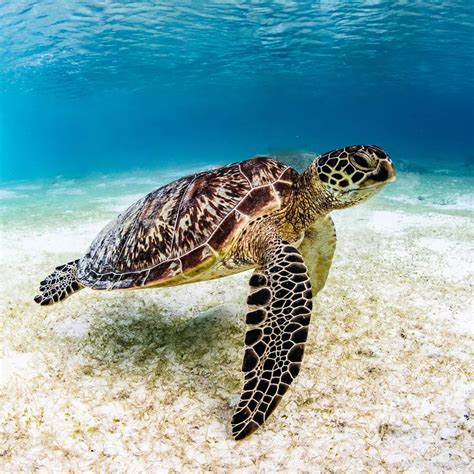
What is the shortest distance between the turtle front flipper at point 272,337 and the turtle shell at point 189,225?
513 mm

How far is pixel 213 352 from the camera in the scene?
10.5 ft

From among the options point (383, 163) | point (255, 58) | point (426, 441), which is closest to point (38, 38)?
point (255, 58)

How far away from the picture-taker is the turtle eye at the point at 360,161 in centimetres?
278

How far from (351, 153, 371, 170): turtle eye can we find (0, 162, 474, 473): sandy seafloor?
1.49 meters

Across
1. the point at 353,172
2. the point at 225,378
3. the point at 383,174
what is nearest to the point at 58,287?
the point at 225,378

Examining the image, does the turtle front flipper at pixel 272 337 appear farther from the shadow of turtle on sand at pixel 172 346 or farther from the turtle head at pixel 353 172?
the turtle head at pixel 353 172

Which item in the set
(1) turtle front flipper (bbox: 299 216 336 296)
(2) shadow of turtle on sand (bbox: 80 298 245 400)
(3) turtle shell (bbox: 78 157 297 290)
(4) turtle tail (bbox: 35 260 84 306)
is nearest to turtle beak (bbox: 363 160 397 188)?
(3) turtle shell (bbox: 78 157 297 290)

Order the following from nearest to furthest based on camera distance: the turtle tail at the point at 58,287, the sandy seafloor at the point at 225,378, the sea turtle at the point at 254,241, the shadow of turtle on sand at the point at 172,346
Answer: the sandy seafloor at the point at 225,378 → the sea turtle at the point at 254,241 → the shadow of turtle on sand at the point at 172,346 → the turtle tail at the point at 58,287

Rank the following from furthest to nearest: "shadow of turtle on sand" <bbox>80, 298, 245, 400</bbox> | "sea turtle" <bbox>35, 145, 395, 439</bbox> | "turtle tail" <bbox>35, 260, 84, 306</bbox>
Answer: "turtle tail" <bbox>35, 260, 84, 306</bbox>
"shadow of turtle on sand" <bbox>80, 298, 245, 400</bbox>
"sea turtle" <bbox>35, 145, 395, 439</bbox>

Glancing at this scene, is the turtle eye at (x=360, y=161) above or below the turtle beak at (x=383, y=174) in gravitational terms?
above

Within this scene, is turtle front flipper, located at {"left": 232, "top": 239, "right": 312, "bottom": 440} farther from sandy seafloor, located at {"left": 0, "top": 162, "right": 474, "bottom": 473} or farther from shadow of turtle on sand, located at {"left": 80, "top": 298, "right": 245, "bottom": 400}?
shadow of turtle on sand, located at {"left": 80, "top": 298, "right": 245, "bottom": 400}

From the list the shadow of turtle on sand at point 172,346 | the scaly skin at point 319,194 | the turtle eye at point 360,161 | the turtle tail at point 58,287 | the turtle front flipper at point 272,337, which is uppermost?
the turtle eye at point 360,161

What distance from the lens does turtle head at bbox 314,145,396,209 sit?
9.08ft

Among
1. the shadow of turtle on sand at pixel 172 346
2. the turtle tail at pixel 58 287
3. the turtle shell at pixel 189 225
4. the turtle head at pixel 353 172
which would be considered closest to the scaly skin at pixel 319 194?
the turtle head at pixel 353 172
